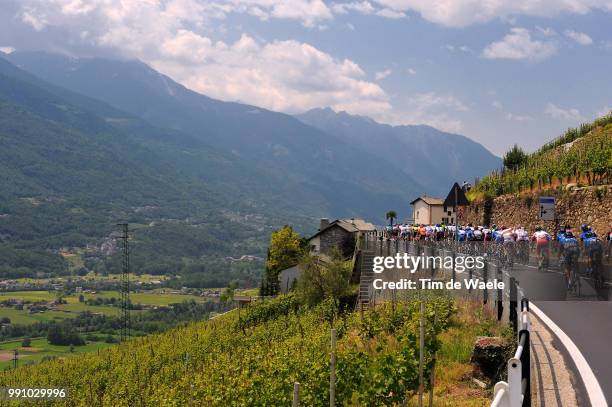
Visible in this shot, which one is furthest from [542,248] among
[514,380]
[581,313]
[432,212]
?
[432,212]

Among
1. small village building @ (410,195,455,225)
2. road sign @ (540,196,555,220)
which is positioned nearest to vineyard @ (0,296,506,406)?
road sign @ (540,196,555,220)

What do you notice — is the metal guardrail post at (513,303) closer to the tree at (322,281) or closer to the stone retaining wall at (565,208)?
the stone retaining wall at (565,208)

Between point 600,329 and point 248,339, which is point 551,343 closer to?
point 600,329

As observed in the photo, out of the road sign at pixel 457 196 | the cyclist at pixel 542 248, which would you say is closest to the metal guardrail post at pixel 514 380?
the cyclist at pixel 542 248

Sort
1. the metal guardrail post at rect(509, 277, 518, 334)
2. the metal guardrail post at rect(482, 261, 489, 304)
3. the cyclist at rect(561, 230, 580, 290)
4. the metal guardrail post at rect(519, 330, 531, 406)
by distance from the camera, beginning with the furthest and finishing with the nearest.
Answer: the cyclist at rect(561, 230, 580, 290), the metal guardrail post at rect(482, 261, 489, 304), the metal guardrail post at rect(509, 277, 518, 334), the metal guardrail post at rect(519, 330, 531, 406)

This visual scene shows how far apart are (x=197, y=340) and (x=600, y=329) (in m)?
46.9

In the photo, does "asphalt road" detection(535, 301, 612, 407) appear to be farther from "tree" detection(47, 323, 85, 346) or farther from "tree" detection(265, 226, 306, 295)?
"tree" detection(47, 323, 85, 346)

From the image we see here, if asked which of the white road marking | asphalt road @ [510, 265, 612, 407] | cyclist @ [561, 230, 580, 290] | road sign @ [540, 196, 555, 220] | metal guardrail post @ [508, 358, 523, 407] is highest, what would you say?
road sign @ [540, 196, 555, 220]

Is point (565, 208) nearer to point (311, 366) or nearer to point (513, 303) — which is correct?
point (311, 366)

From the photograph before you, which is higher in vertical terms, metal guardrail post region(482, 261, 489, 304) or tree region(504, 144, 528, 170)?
tree region(504, 144, 528, 170)

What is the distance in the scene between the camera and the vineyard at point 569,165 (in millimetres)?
37581

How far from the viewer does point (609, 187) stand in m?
32.3

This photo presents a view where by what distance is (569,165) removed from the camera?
137 ft

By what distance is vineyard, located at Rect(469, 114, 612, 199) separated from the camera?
3758 centimetres
